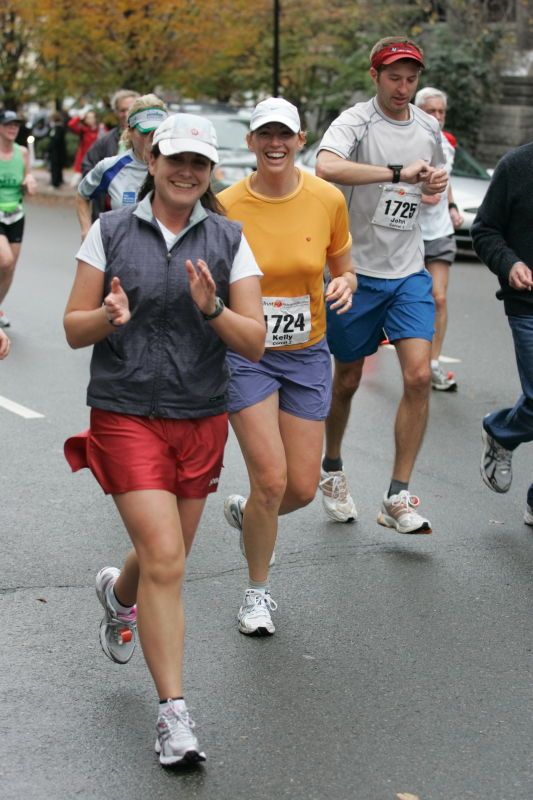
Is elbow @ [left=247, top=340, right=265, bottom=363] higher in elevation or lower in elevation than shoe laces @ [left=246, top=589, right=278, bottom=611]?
higher

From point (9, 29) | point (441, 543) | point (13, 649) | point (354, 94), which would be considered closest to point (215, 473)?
point (13, 649)

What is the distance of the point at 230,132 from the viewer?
23.2 meters

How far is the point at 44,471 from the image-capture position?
25.5 ft

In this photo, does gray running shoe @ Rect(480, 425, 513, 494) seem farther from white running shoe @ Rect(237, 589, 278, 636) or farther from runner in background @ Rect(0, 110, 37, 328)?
runner in background @ Rect(0, 110, 37, 328)

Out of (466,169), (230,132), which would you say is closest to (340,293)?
(466,169)

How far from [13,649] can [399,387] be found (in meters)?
5.74

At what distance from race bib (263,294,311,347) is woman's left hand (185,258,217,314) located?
135cm

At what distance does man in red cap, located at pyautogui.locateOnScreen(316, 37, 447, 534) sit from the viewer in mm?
6449

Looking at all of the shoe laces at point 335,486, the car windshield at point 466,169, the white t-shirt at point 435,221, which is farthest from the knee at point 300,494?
the car windshield at point 466,169

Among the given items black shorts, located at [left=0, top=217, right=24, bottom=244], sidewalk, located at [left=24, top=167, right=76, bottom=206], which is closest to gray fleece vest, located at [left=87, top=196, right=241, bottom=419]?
black shorts, located at [left=0, top=217, right=24, bottom=244]

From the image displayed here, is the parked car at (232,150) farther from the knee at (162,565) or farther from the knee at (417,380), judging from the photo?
the knee at (162,565)

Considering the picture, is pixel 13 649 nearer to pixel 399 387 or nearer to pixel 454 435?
pixel 454 435

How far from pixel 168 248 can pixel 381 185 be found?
243 cm

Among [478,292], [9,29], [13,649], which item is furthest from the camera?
[9,29]
